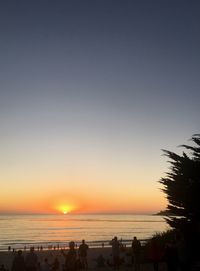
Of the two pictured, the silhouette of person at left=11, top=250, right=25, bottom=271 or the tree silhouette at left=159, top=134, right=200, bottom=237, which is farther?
the tree silhouette at left=159, top=134, right=200, bottom=237

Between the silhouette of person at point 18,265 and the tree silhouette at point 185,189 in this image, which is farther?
the tree silhouette at point 185,189

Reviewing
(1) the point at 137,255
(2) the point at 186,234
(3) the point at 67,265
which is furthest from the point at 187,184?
(3) the point at 67,265

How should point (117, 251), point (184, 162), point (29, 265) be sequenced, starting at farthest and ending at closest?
point (184, 162)
point (117, 251)
point (29, 265)

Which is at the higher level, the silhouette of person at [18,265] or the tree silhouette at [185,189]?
the tree silhouette at [185,189]

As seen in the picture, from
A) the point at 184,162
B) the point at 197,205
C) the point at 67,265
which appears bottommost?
the point at 67,265

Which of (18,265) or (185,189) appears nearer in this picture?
(18,265)

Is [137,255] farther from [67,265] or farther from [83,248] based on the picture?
[67,265]

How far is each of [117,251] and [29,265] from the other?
521 cm

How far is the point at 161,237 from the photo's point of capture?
89.6ft

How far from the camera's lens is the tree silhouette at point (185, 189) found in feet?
67.3

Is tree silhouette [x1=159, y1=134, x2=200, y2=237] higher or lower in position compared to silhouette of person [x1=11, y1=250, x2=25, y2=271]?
higher

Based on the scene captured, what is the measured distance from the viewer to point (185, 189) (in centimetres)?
2134

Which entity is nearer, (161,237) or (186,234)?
(186,234)

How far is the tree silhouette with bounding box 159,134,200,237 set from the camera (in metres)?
20.5
